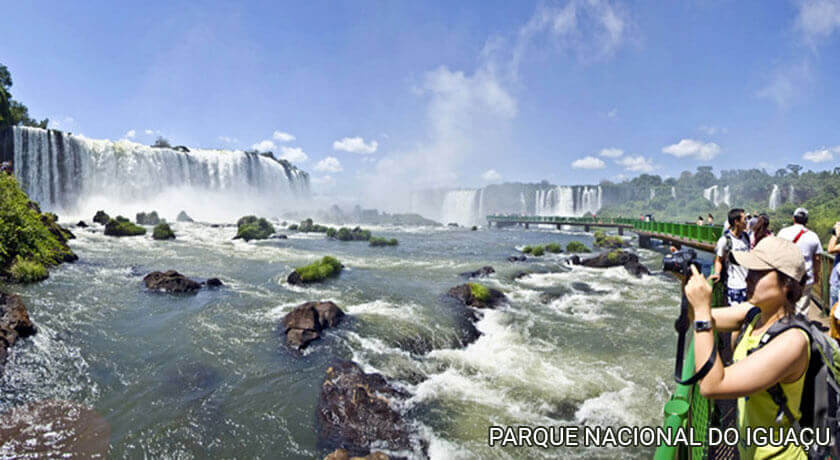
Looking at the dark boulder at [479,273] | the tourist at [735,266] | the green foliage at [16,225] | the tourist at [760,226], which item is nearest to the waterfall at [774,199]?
the dark boulder at [479,273]

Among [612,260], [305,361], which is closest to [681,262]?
[305,361]

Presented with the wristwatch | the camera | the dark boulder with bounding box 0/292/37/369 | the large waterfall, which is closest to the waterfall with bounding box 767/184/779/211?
the large waterfall

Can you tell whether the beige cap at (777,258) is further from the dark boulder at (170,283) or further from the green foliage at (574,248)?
Answer: the green foliage at (574,248)

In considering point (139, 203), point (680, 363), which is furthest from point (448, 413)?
point (139, 203)

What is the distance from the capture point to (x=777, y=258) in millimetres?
1986

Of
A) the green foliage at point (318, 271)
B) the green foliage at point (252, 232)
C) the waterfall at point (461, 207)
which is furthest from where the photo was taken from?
the waterfall at point (461, 207)

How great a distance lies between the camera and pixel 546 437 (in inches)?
264

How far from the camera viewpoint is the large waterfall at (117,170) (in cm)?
3912

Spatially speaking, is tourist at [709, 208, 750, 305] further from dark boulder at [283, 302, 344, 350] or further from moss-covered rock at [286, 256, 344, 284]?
moss-covered rock at [286, 256, 344, 284]

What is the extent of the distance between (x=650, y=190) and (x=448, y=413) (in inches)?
4710

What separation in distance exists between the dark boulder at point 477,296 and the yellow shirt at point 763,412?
11788 millimetres

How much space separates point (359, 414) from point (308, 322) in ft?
14.5

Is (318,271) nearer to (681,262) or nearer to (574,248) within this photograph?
(681,262)

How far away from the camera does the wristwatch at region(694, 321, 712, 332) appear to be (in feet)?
6.43
